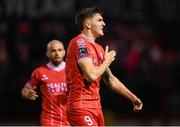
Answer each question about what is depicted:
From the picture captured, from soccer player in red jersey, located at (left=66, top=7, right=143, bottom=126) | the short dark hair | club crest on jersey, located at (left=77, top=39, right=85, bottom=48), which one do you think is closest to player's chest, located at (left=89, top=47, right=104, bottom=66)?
soccer player in red jersey, located at (left=66, top=7, right=143, bottom=126)

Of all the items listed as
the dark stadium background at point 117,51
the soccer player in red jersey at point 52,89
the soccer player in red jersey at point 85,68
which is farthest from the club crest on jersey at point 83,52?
the dark stadium background at point 117,51

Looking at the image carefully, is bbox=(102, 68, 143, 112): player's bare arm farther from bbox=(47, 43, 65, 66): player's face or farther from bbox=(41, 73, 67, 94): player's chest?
bbox=(47, 43, 65, 66): player's face

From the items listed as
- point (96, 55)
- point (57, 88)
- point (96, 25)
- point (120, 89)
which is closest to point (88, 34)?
point (96, 25)

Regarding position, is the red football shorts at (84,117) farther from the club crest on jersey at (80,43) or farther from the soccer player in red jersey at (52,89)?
the soccer player in red jersey at (52,89)

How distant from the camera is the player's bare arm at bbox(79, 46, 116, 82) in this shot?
6973mm

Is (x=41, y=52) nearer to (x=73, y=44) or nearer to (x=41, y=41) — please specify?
(x=41, y=41)

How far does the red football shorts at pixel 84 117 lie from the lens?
23.5ft

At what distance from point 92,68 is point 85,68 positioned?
0.24 feet

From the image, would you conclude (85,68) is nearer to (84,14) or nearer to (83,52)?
(83,52)

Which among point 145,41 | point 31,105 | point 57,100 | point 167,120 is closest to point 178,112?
point 167,120

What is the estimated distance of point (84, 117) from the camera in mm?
7176

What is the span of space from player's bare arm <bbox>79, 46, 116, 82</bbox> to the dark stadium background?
6.50 m

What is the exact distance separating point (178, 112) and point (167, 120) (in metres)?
0.32

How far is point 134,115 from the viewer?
550 inches
